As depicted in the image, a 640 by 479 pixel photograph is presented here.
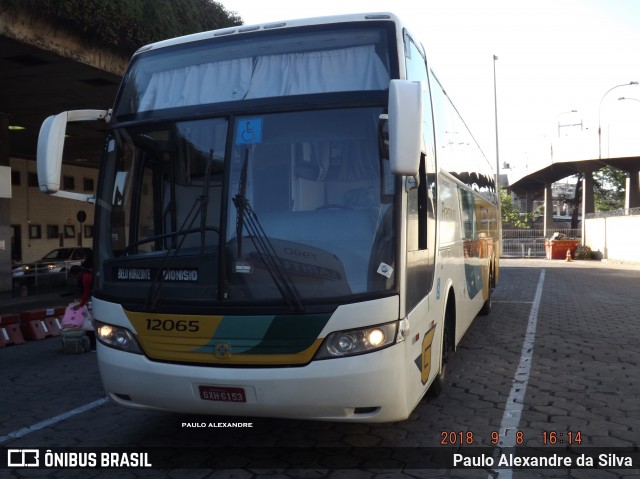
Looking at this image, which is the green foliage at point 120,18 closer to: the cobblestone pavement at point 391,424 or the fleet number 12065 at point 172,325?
the cobblestone pavement at point 391,424

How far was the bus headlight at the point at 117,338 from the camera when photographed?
480 centimetres

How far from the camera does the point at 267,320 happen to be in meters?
4.39

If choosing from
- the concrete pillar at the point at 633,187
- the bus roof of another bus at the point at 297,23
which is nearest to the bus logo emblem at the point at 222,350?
the bus roof of another bus at the point at 297,23

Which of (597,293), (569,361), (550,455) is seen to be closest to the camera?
(550,455)

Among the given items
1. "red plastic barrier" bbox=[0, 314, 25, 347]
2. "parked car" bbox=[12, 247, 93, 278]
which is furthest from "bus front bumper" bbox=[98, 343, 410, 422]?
"parked car" bbox=[12, 247, 93, 278]

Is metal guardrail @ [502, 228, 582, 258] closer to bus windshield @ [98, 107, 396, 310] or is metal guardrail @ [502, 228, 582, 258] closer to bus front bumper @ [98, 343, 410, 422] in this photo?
bus windshield @ [98, 107, 396, 310]

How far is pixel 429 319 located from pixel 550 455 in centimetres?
139

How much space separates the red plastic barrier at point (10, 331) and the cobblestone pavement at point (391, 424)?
5.40 feet

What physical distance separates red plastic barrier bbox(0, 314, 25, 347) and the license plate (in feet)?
25.2

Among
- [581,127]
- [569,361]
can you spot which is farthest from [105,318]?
[581,127]

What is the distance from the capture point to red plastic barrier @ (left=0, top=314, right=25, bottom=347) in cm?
1088

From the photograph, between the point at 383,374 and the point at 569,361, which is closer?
the point at 383,374

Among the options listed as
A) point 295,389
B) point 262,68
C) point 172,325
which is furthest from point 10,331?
point 295,389

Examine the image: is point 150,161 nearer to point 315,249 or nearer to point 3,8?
point 315,249
